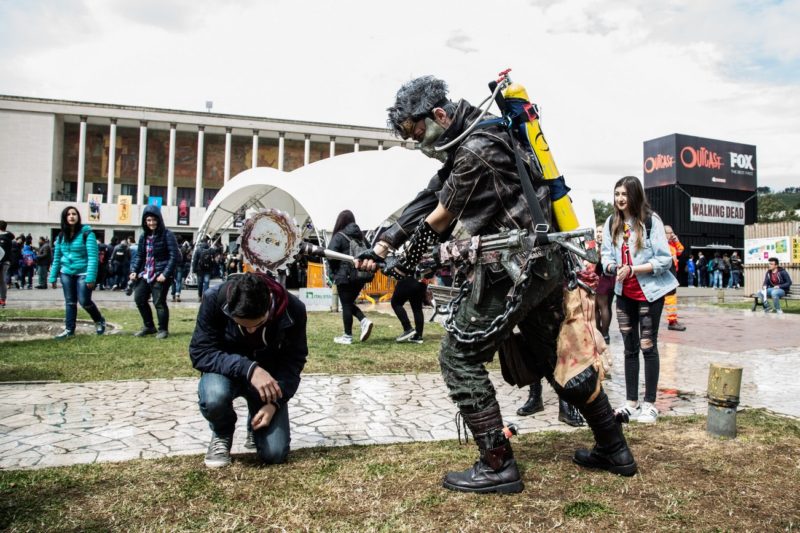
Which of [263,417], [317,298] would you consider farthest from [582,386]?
[317,298]

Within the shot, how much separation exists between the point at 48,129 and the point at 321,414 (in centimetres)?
5477

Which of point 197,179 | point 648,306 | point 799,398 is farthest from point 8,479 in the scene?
point 197,179

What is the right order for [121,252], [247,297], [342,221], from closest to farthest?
1. [247,297]
2. [342,221]
3. [121,252]

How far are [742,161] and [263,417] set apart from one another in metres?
44.1

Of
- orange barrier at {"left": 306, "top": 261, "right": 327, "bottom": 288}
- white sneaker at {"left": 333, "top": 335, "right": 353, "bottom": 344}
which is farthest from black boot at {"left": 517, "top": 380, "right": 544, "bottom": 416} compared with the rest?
orange barrier at {"left": 306, "top": 261, "right": 327, "bottom": 288}

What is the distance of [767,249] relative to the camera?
61.6 ft

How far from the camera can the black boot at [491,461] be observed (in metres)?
2.94

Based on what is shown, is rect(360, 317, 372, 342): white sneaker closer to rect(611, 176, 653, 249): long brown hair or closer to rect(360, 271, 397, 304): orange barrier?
rect(611, 176, 653, 249): long brown hair

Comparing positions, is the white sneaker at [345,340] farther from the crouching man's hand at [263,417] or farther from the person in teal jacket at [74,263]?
the crouching man's hand at [263,417]

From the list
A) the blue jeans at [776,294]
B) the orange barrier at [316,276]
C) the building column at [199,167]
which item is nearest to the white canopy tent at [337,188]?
the orange barrier at [316,276]

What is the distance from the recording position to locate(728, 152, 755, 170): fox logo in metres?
39.2

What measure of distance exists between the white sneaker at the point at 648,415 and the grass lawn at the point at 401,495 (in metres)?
0.66

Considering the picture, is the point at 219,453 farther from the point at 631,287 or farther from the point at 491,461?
the point at 631,287

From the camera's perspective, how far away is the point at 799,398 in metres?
5.43
